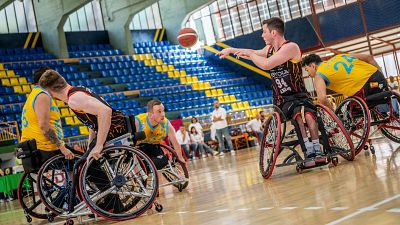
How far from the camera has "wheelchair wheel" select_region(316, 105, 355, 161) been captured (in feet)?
15.8

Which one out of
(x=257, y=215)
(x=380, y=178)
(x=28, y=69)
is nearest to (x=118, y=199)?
(x=257, y=215)

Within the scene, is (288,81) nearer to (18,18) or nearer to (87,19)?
(18,18)

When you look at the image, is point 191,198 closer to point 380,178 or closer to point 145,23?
point 380,178

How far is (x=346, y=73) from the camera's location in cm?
557

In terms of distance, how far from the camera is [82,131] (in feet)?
57.5

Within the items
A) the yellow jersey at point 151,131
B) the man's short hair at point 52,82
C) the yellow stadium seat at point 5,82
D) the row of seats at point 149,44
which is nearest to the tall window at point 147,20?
the row of seats at point 149,44

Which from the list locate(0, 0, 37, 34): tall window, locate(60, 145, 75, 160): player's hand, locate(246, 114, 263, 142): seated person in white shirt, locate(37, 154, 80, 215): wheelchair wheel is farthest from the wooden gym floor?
locate(0, 0, 37, 34): tall window

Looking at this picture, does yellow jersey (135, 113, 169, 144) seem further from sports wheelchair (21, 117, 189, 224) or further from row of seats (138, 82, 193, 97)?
row of seats (138, 82, 193, 97)

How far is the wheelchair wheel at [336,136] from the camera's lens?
189 inches

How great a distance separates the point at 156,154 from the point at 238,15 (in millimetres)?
21260

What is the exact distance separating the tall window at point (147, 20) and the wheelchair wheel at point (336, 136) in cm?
2132

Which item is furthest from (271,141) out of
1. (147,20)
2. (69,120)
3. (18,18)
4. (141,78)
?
(147,20)

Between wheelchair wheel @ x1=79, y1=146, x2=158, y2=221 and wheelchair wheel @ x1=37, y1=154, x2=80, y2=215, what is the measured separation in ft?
1.81

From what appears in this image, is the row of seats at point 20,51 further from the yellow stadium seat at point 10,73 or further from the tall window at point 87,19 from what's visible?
the tall window at point 87,19
